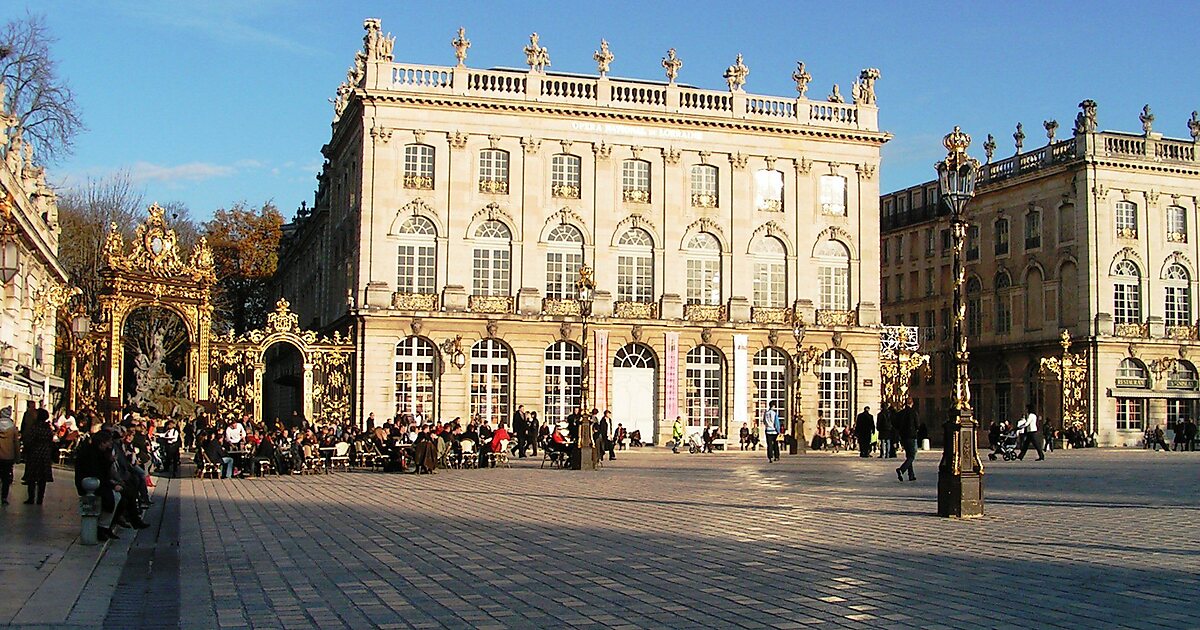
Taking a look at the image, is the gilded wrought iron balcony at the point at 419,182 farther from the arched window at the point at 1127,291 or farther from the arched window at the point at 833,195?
the arched window at the point at 1127,291

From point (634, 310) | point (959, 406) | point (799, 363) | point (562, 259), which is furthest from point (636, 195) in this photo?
point (959, 406)

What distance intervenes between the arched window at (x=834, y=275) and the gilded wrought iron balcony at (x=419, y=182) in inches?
629

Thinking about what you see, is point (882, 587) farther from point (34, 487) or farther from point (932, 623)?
point (34, 487)

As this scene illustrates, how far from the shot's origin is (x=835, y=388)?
56.7m

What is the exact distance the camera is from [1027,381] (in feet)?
232

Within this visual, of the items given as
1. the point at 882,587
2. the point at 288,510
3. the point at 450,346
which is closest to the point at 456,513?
the point at 288,510

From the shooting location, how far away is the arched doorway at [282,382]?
64375 millimetres

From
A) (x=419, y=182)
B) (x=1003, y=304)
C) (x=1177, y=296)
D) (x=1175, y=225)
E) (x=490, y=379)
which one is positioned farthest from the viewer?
(x=1003, y=304)

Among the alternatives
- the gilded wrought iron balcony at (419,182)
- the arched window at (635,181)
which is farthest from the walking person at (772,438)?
the gilded wrought iron balcony at (419,182)

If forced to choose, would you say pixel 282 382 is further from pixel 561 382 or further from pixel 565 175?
pixel 565 175

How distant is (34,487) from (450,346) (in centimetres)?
3047

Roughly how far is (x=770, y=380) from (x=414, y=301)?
14493mm

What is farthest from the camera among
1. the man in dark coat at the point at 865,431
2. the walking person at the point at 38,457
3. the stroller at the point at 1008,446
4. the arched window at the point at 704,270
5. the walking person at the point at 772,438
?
the arched window at the point at 704,270

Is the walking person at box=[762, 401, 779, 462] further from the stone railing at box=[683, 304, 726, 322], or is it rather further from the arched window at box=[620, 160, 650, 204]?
the arched window at box=[620, 160, 650, 204]
